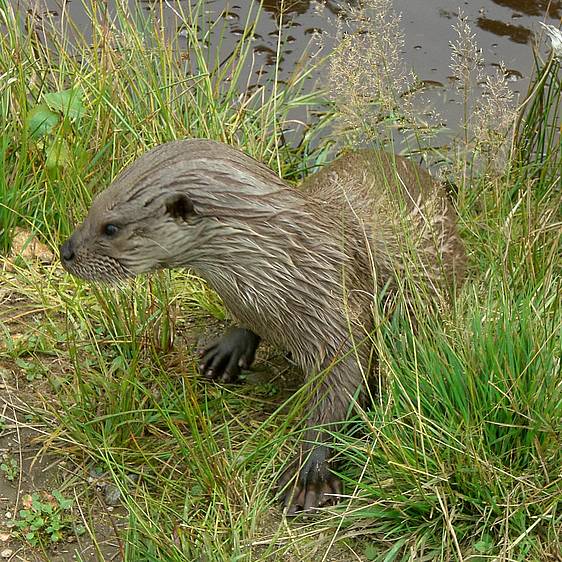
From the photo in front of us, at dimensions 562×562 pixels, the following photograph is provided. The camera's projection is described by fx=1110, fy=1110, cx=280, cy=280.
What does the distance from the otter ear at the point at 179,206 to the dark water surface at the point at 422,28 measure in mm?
2088


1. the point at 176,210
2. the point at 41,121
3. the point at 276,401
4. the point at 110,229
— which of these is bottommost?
the point at 276,401

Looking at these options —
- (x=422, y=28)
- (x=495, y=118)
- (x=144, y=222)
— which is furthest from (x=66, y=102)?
(x=422, y=28)

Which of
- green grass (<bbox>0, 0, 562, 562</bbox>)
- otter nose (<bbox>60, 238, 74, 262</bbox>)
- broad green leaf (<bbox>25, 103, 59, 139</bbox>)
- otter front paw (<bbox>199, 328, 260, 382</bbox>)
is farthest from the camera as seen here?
broad green leaf (<bbox>25, 103, 59, 139</bbox>)

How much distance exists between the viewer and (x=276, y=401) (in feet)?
10.3

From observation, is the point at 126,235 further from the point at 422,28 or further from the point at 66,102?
the point at 422,28

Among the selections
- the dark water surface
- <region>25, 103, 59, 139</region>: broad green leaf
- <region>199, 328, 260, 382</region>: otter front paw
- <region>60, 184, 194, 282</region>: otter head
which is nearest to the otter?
<region>60, 184, 194, 282</region>: otter head

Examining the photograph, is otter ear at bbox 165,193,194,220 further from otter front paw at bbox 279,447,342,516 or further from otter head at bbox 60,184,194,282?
otter front paw at bbox 279,447,342,516

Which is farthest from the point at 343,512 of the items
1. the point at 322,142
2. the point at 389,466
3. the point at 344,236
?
the point at 322,142

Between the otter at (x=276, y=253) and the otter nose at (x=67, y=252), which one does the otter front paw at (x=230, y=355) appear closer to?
the otter at (x=276, y=253)

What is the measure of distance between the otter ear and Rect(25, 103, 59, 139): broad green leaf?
3.82ft

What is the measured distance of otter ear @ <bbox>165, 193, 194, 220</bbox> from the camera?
2.66 metres

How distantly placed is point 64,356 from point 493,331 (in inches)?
49.1

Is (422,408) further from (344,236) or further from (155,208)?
(155,208)

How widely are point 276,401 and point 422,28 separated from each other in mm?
2501
